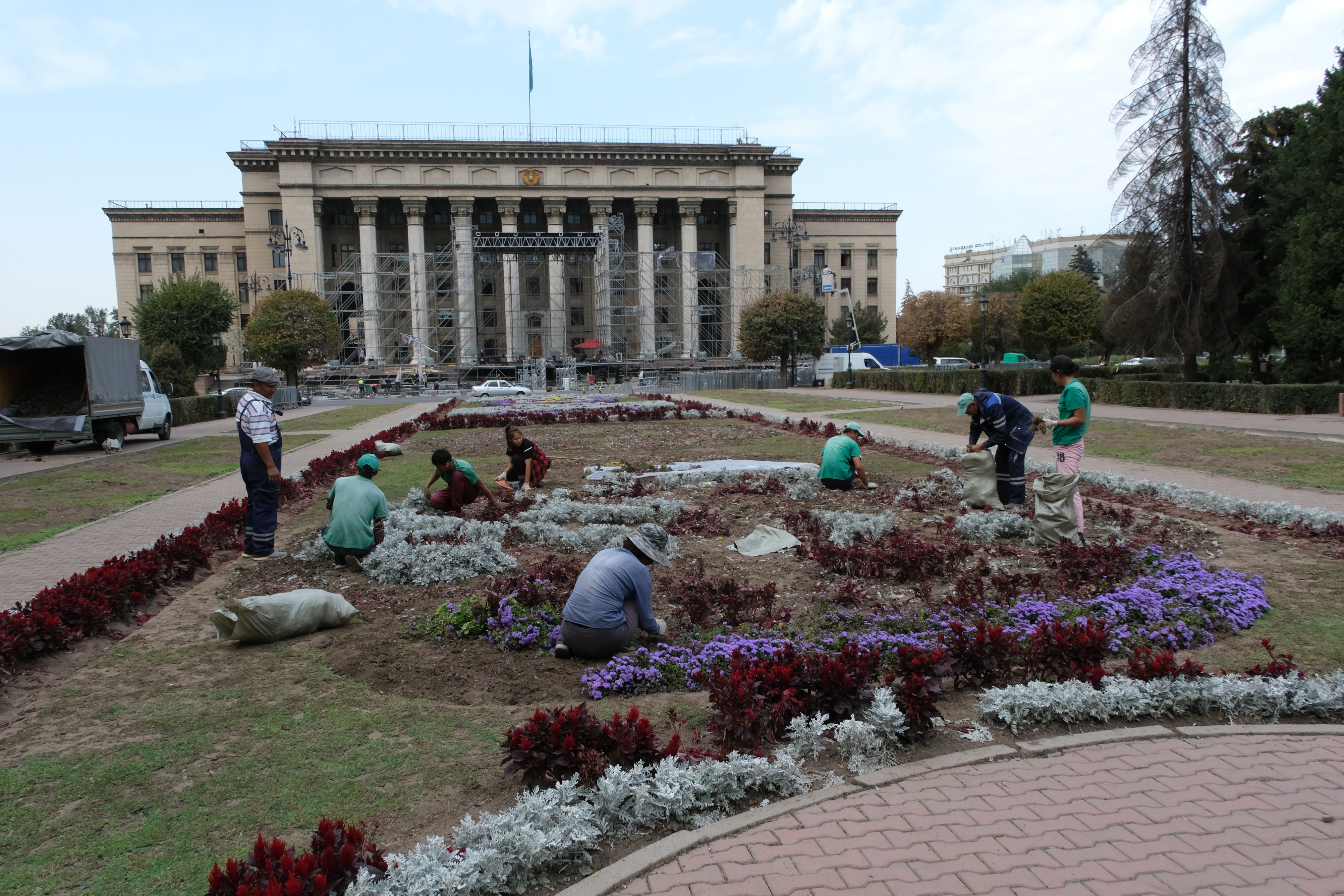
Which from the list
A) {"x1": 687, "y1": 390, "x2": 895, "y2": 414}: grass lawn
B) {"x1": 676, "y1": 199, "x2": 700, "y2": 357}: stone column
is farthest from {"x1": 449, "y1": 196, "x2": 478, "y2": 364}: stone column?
{"x1": 687, "y1": 390, "x2": 895, "y2": 414}: grass lawn

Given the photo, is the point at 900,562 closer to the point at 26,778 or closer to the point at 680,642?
the point at 680,642

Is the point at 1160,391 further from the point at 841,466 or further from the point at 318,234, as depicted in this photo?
the point at 318,234

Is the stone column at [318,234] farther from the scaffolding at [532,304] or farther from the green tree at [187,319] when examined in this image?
the green tree at [187,319]

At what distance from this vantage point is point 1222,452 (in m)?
16.8

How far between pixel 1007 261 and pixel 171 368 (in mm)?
156051

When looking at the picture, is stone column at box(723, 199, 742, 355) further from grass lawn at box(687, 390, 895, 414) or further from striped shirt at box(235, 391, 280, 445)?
striped shirt at box(235, 391, 280, 445)

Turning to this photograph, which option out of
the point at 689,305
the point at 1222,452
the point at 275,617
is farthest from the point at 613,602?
the point at 689,305

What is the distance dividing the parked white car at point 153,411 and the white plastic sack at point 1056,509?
80.3 feet

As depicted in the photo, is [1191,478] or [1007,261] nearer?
[1191,478]

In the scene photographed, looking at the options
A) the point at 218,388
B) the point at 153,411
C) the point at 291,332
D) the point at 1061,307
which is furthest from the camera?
the point at 1061,307

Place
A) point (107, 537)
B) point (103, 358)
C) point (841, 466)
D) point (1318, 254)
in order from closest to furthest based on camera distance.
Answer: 1. point (107, 537)
2. point (841, 466)
3. point (103, 358)
4. point (1318, 254)

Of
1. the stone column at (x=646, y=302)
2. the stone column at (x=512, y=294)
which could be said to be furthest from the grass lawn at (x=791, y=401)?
the stone column at (x=512, y=294)

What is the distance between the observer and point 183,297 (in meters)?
50.6

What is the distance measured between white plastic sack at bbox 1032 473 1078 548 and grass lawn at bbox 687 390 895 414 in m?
21.4
